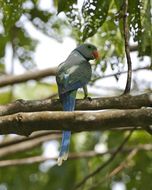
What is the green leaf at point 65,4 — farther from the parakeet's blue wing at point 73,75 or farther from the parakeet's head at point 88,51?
the parakeet's head at point 88,51

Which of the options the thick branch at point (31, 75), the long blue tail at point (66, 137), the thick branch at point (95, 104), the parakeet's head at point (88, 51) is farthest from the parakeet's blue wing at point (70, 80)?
the thick branch at point (31, 75)

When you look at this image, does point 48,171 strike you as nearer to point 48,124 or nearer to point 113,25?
point 113,25

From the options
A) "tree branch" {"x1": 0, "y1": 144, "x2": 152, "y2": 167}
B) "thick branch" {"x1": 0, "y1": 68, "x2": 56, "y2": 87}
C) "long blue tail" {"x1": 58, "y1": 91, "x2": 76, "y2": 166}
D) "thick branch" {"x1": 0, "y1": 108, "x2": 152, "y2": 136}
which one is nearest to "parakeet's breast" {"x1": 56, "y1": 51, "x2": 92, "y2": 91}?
"long blue tail" {"x1": 58, "y1": 91, "x2": 76, "y2": 166}

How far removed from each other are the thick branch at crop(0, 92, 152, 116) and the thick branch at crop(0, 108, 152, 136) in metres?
0.22

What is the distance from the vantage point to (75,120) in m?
3.04

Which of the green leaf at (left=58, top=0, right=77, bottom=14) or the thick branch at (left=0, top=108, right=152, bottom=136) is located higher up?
the green leaf at (left=58, top=0, right=77, bottom=14)

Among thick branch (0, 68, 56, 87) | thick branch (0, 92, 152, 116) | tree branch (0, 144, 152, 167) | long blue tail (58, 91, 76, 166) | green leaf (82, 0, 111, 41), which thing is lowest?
tree branch (0, 144, 152, 167)

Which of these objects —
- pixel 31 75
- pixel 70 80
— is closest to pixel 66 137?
pixel 70 80

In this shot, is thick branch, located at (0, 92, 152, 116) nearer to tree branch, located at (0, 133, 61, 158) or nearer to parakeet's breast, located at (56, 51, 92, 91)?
parakeet's breast, located at (56, 51, 92, 91)

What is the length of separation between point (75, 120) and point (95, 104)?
1.11ft

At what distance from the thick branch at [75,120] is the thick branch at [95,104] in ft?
0.73

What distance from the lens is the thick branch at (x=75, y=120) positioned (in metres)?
2.94

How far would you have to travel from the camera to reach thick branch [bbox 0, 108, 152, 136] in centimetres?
294

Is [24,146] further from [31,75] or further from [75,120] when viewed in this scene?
[75,120]
